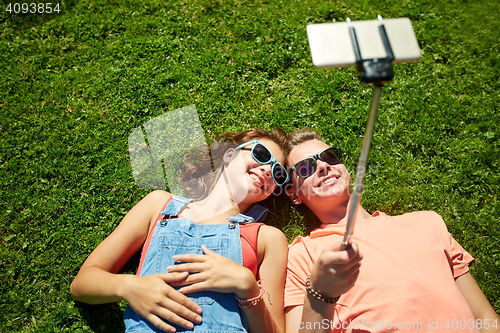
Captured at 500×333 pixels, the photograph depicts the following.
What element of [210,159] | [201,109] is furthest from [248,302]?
[201,109]

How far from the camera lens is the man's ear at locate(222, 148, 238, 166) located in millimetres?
3537

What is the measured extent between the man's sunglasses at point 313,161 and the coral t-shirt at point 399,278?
66 cm

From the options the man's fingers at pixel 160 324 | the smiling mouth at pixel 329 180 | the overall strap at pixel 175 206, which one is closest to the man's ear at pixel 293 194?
the smiling mouth at pixel 329 180

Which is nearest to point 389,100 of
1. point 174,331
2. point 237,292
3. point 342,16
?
point 342,16

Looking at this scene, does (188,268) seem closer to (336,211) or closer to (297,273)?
(297,273)

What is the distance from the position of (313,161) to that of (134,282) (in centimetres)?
209

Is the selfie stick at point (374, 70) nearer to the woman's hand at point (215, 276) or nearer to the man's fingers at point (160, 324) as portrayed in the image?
the woman's hand at point (215, 276)

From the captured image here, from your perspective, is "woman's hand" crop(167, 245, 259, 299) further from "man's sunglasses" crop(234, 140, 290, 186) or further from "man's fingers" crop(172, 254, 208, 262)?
"man's sunglasses" crop(234, 140, 290, 186)

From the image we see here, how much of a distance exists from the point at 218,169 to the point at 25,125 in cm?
259

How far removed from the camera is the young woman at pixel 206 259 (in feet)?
8.54

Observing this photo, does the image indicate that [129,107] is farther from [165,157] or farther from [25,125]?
[25,125]

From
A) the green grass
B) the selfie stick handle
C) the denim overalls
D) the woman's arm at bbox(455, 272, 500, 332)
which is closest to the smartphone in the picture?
the selfie stick handle

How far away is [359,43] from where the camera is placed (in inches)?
62.6
